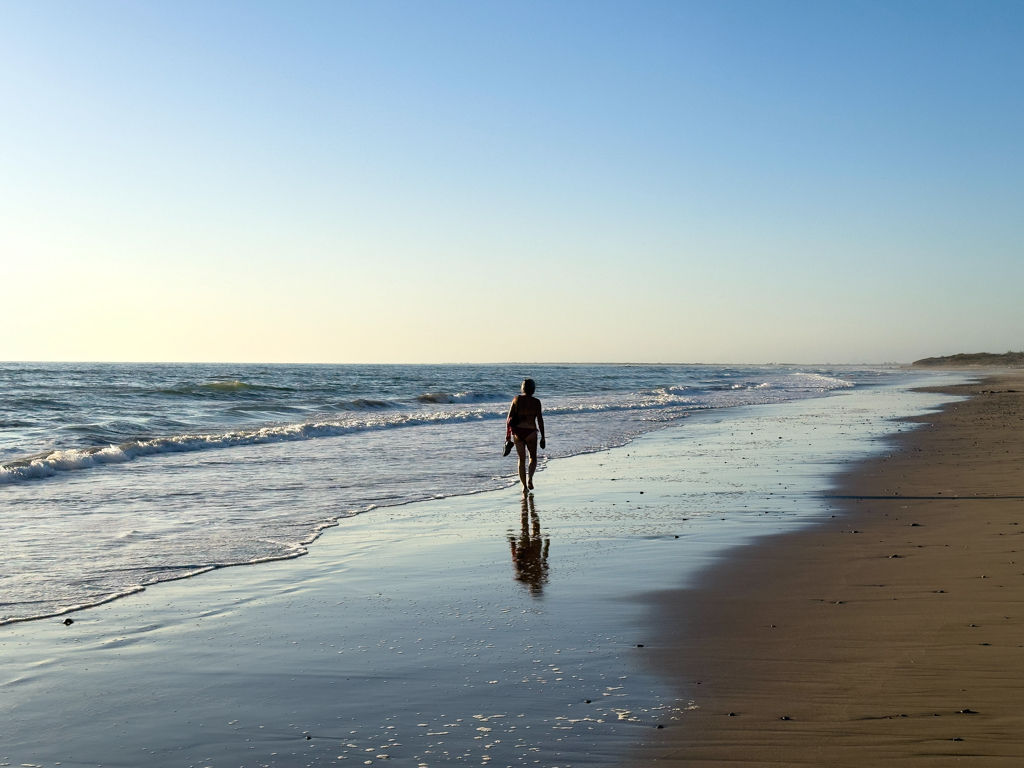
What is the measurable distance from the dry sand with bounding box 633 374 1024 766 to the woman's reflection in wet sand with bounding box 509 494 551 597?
111 centimetres

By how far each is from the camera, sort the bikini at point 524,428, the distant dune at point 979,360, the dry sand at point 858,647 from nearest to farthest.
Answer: the dry sand at point 858,647 < the bikini at point 524,428 < the distant dune at point 979,360

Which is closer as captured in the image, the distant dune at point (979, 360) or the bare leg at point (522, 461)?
the bare leg at point (522, 461)

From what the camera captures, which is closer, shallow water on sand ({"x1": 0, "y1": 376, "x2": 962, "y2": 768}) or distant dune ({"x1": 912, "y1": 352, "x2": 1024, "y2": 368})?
shallow water on sand ({"x1": 0, "y1": 376, "x2": 962, "y2": 768})

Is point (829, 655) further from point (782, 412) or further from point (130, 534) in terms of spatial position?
point (782, 412)

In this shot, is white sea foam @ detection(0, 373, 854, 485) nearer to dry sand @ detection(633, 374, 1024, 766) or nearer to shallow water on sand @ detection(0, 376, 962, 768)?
shallow water on sand @ detection(0, 376, 962, 768)

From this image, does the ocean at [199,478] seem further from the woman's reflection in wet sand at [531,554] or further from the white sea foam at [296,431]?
the woman's reflection in wet sand at [531,554]

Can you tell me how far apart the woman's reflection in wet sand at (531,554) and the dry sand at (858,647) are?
111cm

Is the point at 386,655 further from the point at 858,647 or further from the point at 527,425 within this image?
the point at 527,425

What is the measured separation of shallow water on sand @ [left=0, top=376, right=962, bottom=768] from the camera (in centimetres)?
380

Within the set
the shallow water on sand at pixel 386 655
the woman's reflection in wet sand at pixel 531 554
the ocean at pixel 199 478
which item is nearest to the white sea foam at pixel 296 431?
the ocean at pixel 199 478

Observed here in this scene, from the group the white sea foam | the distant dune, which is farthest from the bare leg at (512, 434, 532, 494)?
the distant dune

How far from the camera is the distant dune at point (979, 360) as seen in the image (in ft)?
419

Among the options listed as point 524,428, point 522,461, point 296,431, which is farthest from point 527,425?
point 296,431

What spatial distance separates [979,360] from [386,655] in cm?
15503
